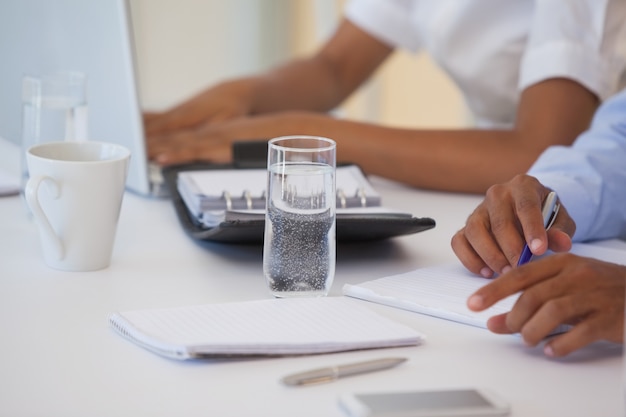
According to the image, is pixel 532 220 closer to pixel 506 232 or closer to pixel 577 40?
pixel 506 232

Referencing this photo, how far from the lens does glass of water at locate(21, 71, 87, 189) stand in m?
1.12

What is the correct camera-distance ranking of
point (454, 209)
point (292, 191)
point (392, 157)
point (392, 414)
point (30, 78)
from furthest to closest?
point (392, 157) < point (454, 209) < point (30, 78) < point (292, 191) < point (392, 414)

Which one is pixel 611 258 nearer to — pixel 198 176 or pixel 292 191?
pixel 292 191

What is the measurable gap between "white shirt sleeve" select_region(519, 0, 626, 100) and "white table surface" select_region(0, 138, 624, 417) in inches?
19.6

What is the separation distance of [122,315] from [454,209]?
0.59 metres

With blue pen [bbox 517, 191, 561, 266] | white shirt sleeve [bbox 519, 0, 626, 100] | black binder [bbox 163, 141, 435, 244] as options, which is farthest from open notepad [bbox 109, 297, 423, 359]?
white shirt sleeve [bbox 519, 0, 626, 100]

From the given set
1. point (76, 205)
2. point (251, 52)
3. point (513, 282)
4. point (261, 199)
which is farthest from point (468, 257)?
point (251, 52)

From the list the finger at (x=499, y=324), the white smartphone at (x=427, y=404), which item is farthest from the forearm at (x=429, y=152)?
the white smartphone at (x=427, y=404)

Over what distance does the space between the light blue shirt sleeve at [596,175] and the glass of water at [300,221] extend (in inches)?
14.2

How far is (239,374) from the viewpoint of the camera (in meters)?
0.68

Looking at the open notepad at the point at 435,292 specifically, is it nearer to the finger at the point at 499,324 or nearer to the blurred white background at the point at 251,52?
the finger at the point at 499,324

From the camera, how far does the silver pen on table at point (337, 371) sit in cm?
65

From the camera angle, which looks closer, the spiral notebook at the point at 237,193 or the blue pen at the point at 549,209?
the blue pen at the point at 549,209

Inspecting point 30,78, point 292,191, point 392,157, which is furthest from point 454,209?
point 30,78
